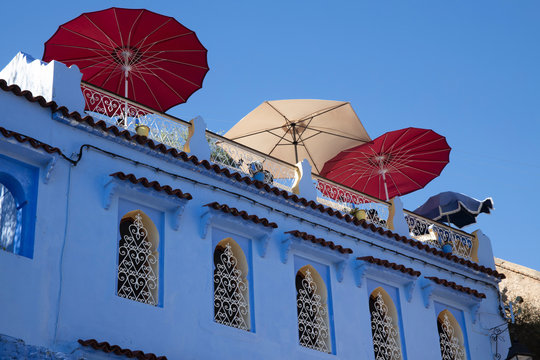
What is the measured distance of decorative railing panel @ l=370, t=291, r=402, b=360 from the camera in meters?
15.3

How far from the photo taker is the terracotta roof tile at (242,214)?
528 inches

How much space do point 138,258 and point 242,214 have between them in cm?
193

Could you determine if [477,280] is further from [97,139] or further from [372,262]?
[97,139]

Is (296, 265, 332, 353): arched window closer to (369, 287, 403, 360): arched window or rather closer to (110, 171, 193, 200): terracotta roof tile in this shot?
(369, 287, 403, 360): arched window

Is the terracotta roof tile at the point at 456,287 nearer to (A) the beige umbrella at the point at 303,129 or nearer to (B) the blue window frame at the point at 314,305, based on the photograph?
(B) the blue window frame at the point at 314,305

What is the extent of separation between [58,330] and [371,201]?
7.60 m

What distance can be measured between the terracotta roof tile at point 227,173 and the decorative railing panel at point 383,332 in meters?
1.35

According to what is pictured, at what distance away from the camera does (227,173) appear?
1404 centimetres

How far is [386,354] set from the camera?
1533 cm

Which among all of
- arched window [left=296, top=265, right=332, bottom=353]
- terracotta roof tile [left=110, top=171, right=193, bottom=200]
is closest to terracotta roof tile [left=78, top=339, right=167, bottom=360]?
terracotta roof tile [left=110, top=171, right=193, bottom=200]

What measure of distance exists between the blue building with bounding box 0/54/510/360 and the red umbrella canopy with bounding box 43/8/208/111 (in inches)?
61.6

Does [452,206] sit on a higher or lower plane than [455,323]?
higher

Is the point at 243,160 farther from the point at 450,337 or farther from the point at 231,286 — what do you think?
the point at 450,337

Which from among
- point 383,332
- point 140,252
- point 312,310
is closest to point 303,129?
point 383,332
